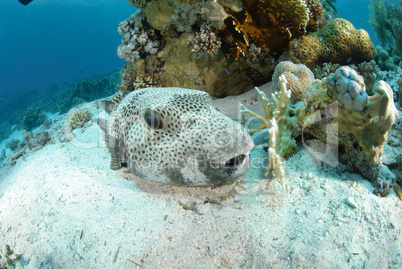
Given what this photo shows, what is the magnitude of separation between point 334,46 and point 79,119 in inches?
288

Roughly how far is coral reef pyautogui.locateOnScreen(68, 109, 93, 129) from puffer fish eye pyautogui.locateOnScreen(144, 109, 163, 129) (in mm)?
4984

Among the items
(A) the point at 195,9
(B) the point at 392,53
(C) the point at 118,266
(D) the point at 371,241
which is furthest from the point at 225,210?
(B) the point at 392,53

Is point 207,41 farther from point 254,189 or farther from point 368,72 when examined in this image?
point 254,189

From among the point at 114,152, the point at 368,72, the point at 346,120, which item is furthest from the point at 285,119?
the point at 368,72

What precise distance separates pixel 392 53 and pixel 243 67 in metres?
4.63

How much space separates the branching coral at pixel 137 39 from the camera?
5.60 meters

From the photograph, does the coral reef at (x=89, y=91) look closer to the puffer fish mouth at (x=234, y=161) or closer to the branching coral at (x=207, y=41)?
the branching coral at (x=207, y=41)

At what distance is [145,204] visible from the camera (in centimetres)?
258

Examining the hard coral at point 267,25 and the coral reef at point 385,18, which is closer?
the hard coral at point 267,25

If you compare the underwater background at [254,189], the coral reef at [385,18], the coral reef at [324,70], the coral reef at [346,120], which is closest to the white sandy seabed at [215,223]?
the underwater background at [254,189]

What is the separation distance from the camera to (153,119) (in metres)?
2.26

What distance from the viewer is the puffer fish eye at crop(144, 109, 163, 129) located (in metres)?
2.24

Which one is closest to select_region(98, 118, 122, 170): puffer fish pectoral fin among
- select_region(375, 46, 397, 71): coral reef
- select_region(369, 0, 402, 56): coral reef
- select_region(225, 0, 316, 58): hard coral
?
select_region(225, 0, 316, 58): hard coral

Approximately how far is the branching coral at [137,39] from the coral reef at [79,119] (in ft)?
7.69
